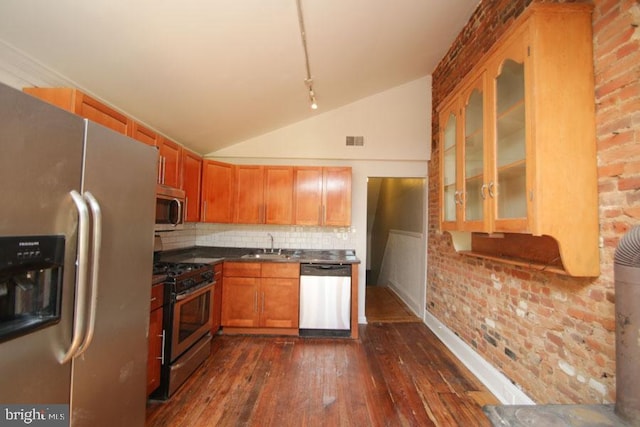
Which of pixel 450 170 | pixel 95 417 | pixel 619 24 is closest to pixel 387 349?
pixel 450 170

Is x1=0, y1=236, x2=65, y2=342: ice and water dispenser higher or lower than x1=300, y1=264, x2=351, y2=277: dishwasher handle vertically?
higher

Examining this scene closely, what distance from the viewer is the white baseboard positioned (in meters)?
1.95

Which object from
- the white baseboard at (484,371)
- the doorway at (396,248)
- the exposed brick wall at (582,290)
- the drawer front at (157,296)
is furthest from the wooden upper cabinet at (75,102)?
the doorway at (396,248)

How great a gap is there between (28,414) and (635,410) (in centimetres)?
215

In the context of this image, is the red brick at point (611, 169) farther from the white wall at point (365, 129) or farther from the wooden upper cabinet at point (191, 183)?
the wooden upper cabinet at point (191, 183)

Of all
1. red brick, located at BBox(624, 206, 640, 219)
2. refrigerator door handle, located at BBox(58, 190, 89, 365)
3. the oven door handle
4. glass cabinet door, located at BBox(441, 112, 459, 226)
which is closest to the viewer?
refrigerator door handle, located at BBox(58, 190, 89, 365)

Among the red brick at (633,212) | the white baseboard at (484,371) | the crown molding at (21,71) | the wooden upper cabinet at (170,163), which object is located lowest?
the white baseboard at (484,371)

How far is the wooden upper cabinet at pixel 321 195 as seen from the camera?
11.7ft

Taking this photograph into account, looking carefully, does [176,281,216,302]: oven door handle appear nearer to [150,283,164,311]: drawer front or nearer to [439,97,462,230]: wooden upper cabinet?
[150,283,164,311]: drawer front

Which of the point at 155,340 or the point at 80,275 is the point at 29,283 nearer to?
the point at 80,275

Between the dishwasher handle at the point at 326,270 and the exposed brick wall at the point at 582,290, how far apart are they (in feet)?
4.46

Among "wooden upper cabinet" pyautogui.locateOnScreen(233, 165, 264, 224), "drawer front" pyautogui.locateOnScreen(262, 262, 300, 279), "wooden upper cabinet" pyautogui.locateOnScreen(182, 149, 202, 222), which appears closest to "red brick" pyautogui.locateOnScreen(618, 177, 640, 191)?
"drawer front" pyautogui.locateOnScreen(262, 262, 300, 279)

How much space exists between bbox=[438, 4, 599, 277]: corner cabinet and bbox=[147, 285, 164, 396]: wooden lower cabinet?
2528 millimetres

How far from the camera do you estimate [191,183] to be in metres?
3.24
